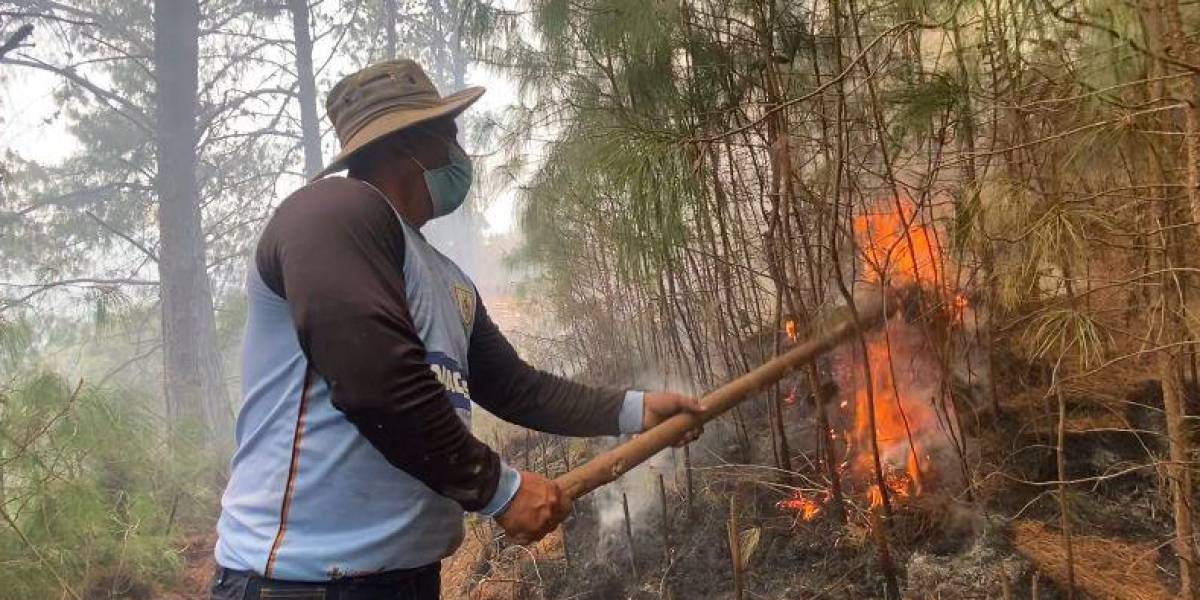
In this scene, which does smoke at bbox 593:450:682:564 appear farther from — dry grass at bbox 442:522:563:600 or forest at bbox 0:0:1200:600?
dry grass at bbox 442:522:563:600

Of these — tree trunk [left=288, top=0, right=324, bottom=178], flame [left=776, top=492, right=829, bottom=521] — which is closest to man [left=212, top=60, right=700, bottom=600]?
flame [left=776, top=492, right=829, bottom=521]

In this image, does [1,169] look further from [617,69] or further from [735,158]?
[735,158]

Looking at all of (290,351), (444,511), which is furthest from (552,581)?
(290,351)

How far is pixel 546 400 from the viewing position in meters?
2.27

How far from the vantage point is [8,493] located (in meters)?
4.91

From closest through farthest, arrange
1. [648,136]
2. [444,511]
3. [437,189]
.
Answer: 1. [444,511]
2. [437,189]
3. [648,136]

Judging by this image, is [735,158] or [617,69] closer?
[735,158]

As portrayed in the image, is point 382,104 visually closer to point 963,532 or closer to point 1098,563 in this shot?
point 963,532

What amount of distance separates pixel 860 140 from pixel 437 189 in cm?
309

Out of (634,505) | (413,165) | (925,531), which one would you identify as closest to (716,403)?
(413,165)

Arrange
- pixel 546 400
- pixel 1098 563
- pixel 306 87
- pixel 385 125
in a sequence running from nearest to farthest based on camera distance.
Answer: pixel 385 125 < pixel 546 400 < pixel 1098 563 < pixel 306 87

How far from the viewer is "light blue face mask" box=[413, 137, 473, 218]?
1906mm

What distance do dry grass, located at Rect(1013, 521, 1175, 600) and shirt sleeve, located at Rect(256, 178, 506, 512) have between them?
9.34 feet

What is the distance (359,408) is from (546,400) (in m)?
0.91
